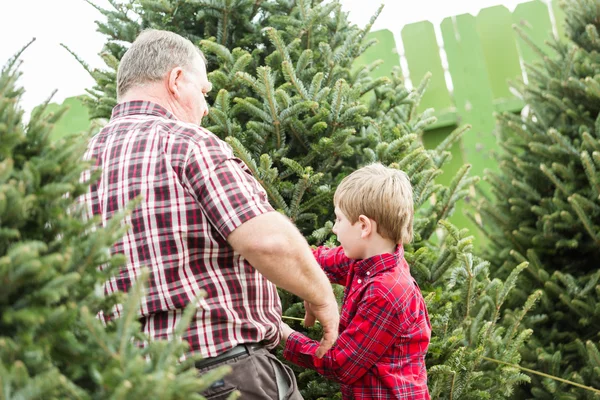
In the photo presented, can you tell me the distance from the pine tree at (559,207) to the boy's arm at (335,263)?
1.88 metres

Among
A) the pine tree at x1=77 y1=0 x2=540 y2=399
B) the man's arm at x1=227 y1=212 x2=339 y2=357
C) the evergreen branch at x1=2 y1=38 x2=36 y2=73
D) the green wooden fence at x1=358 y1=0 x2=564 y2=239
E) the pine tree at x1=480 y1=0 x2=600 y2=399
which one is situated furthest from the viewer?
the green wooden fence at x1=358 y1=0 x2=564 y2=239

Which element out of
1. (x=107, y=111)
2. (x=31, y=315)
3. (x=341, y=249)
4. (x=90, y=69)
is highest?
(x=90, y=69)

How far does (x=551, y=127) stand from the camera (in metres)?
4.62

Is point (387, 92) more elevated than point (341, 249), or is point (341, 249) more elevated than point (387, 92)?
point (387, 92)

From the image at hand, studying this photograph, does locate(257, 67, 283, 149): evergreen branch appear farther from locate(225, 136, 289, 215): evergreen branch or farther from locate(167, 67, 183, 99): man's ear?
locate(167, 67, 183, 99): man's ear

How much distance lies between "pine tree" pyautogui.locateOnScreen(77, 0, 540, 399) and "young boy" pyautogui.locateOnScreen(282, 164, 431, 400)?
14.9 inches

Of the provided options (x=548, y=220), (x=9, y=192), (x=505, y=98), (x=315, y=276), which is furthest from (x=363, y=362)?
(x=505, y=98)

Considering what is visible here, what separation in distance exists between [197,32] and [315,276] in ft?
5.74

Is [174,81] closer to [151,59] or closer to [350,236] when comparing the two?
[151,59]

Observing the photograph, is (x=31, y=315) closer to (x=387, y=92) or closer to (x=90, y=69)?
(x=90, y=69)

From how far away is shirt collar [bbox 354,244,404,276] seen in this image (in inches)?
100

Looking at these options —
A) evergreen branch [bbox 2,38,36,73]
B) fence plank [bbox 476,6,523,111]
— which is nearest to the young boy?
evergreen branch [bbox 2,38,36,73]

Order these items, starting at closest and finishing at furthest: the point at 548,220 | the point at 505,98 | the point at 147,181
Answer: the point at 147,181
the point at 548,220
the point at 505,98

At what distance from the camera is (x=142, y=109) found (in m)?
2.44
